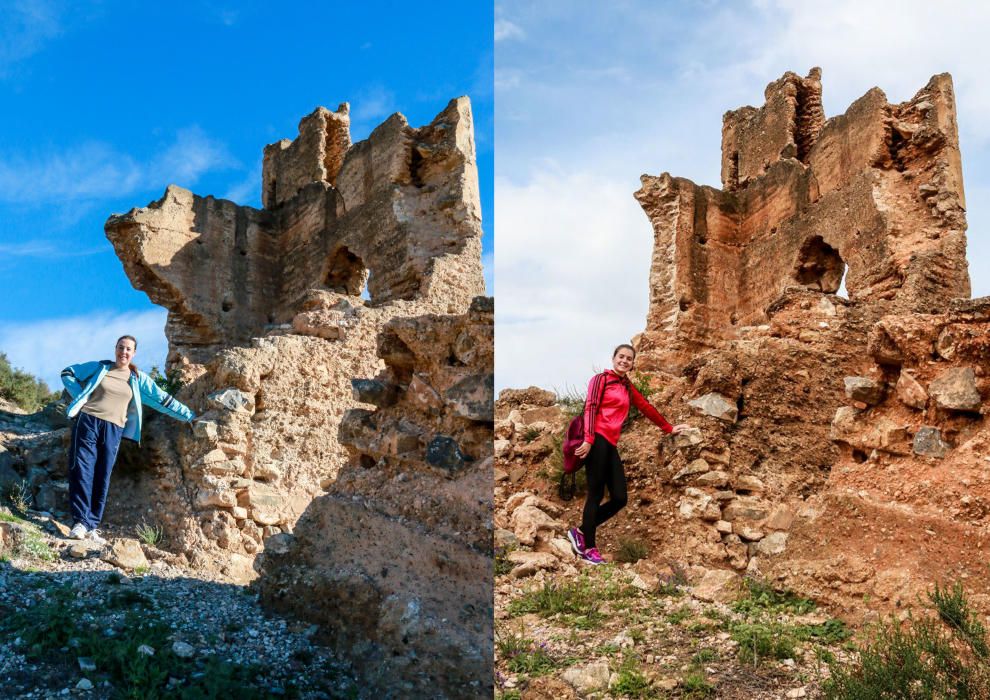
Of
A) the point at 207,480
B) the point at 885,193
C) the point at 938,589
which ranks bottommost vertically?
the point at 938,589

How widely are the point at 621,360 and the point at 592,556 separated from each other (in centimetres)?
123

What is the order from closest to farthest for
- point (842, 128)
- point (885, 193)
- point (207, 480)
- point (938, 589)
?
1. point (938, 589)
2. point (207, 480)
3. point (885, 193)
4. point (842, 128)

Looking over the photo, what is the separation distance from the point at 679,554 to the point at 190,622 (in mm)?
2866

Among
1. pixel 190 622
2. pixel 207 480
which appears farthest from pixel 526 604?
pixel 207 480

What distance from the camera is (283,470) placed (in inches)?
299

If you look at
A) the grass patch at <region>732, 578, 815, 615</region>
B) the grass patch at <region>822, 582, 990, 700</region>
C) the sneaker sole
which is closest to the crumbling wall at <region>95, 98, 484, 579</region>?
the sneaker sole

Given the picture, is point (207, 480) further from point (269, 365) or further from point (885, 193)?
point (885, 193)

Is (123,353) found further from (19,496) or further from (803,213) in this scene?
(803,213)

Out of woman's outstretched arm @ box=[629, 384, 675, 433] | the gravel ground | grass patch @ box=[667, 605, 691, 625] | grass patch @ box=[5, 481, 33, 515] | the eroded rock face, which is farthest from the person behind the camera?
grass patch @ box=[5, 481, 33, 515]

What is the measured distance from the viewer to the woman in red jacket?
549cm

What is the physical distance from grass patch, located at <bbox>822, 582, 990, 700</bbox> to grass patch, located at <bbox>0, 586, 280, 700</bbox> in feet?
8.68

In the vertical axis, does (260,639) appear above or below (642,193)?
below

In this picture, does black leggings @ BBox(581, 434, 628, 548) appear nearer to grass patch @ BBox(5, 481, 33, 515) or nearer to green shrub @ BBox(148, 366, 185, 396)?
grass patch @ BBox(5, 481, 33, 515)

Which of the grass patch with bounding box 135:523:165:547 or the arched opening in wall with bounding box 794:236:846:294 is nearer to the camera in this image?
the grass patch with bounding box 135:523:165:547
